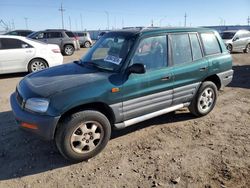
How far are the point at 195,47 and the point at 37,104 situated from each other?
3.05m

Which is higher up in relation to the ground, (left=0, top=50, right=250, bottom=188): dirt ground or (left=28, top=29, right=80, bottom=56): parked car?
(left=28, top=29, right=80, bottom=56): parked car

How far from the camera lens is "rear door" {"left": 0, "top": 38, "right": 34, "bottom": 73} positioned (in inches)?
348

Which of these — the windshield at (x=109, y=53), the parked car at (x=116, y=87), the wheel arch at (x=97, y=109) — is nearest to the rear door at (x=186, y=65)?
the parked car at (x=116, y=87)

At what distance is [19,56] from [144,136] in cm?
643

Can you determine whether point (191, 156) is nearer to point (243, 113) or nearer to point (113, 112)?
point (113, 112)

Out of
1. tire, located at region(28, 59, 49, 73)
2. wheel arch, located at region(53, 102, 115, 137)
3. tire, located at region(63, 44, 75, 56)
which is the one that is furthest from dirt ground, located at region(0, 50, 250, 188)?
tire, located at region(63, 44, 75, 56)

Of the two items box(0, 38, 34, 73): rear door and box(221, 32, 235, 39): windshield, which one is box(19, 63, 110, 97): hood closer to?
box(0, 38, 34, 73): rear door

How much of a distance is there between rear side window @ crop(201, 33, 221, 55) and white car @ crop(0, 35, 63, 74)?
619 centimetres

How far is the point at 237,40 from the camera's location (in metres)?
17.5

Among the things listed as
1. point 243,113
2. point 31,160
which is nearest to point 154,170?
point 31,160

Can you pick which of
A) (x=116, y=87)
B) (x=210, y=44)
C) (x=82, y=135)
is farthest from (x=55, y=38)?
(x=82, y=135)

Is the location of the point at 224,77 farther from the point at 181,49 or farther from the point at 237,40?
the point at 237,40

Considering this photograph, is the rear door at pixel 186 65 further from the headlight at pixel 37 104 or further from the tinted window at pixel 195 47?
the headlight at pixel 37 104

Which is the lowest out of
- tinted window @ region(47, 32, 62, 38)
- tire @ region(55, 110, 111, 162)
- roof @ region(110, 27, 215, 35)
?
tire @ region(55, 110, 111, 162)
